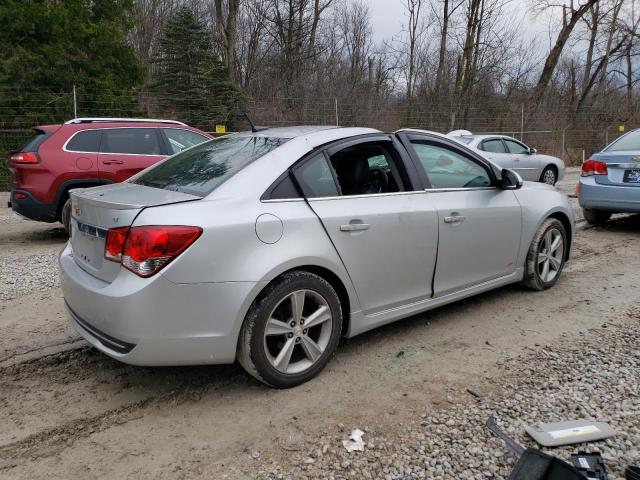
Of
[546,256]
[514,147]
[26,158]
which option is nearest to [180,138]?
[26,158]

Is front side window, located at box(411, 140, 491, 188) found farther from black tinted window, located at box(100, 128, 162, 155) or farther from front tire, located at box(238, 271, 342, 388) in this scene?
black tinted window, located at box(100, 128, 162, 155)

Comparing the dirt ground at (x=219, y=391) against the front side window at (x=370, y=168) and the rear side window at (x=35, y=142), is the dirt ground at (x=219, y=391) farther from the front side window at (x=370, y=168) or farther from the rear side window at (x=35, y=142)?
the rear side window at (x=35, y=142)

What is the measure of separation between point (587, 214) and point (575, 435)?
675cm

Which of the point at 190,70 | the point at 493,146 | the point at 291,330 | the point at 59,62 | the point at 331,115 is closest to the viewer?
the point at 291,330

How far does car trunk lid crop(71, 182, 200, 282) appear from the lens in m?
2.77

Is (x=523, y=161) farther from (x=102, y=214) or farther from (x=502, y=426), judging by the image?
(x=102, y=214)

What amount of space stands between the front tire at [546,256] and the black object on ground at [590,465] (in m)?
2.51

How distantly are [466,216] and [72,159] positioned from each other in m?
5.87

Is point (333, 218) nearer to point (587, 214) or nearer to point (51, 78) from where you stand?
point (587, 214)

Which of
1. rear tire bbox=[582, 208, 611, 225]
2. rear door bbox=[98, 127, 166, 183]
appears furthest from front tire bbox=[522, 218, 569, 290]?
rear door bbox=[98, 127, 166, 183]

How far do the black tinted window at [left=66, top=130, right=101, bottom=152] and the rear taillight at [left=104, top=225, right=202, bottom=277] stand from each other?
5544 mm

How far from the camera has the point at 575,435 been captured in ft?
8.36

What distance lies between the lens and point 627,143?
25.1ft

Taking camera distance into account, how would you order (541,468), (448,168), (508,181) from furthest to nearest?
(508,181) < (448,168) < (541,468)
